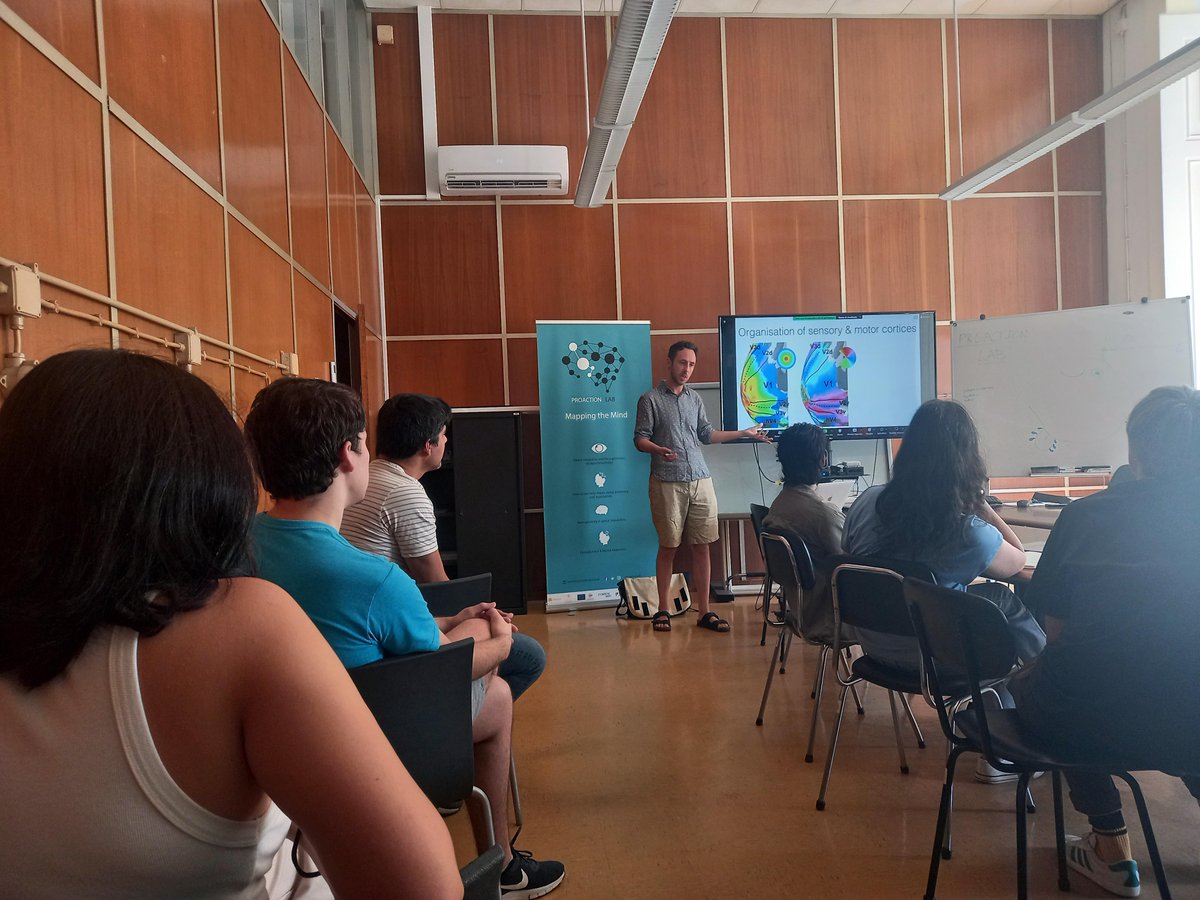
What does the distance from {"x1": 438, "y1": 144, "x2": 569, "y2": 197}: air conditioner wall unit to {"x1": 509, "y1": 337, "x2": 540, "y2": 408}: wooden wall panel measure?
1.10 meters

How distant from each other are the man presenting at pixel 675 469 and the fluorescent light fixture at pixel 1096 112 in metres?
2.16

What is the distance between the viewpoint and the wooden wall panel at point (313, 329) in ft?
12.1

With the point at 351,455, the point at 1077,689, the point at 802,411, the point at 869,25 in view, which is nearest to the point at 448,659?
the point at 351,455

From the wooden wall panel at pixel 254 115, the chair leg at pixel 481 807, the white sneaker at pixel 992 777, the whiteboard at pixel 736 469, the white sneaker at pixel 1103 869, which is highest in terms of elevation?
the wooden wall panel at pixel 254 115

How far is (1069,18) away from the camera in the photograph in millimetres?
6246

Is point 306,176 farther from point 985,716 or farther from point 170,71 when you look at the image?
point 985,716

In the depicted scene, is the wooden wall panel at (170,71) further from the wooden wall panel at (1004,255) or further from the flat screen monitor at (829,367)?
the wooden wall panel at (1004,255)

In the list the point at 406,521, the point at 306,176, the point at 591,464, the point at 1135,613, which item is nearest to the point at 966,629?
the point at 1135,613

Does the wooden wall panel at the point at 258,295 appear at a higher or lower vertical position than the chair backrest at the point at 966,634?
higher

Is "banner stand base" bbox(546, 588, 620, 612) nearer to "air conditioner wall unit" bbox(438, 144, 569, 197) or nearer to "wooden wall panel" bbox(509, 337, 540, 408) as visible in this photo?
"wooden wall panel" bbox(509, 337, 540, 408)

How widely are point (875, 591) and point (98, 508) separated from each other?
218 centimetres

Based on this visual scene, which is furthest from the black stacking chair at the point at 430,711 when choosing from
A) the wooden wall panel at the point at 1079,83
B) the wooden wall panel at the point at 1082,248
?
the wooden wall panel at the point at 1079,83

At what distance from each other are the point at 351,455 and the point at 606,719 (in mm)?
2175

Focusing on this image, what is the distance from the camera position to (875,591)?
96.5 inches
